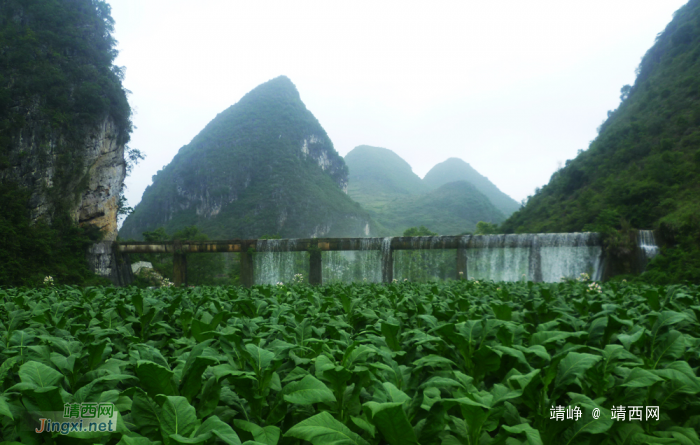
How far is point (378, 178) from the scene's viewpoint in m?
151

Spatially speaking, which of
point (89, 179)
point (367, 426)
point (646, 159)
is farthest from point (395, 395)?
point (646, 159)

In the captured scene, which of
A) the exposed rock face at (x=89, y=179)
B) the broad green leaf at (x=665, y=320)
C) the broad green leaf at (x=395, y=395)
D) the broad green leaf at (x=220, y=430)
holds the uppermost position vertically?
the exposed rock face at (x=89, y=179)

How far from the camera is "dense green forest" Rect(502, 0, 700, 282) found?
64.3 feet

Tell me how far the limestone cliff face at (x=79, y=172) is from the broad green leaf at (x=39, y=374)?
32867 millimetres

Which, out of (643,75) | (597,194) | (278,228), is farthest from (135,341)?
(278,228)

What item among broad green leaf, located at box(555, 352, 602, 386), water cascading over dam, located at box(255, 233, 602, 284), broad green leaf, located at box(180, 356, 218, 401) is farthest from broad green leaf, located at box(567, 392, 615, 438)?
water cascading over dam, located at box(255, 233, 602, 284)

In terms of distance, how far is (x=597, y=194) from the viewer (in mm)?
34156

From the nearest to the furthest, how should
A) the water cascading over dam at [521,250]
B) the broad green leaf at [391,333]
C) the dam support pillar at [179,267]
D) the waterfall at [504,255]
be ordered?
the broad green leaf at [391,333], the water cascading over dam at [521,250], the waterfall at [504,255], the dam support pillar at [179,267]

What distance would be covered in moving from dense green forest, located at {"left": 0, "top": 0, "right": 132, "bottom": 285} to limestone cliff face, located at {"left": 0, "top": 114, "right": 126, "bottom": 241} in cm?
7

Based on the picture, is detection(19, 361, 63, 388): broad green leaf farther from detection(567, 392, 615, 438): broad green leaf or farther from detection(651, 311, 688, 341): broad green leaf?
detection(651, 311, 688, 341): broad green leaf

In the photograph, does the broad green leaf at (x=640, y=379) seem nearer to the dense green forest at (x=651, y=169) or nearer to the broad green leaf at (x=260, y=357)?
the broad green leaf at (x=260, y=357)

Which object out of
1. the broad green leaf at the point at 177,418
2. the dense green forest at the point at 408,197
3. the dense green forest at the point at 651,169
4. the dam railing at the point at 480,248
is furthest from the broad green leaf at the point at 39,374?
the dense green forest at the point at 408,197

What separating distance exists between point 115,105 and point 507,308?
38178 millimetres

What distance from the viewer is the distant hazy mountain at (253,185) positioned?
86.6 meters
